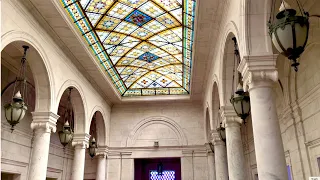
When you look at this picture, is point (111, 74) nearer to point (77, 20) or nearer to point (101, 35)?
point (101, 35)

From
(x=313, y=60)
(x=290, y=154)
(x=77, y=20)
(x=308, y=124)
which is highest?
(x=77, y=20)

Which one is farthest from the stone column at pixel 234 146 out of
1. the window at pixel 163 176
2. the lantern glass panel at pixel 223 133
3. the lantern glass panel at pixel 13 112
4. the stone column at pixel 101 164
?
the window at pixel 163 176

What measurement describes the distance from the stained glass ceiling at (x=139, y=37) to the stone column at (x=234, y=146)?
3033 mm

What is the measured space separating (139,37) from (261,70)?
21.0 ft

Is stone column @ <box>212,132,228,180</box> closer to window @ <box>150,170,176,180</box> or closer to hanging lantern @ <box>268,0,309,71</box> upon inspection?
window @ <box>150,170,176,180</box>

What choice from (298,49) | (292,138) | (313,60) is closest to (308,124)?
(292,138)

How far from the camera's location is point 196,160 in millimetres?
15422

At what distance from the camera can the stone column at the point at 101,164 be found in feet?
49.5

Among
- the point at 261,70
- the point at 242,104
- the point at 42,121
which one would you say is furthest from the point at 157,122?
the point at 261,70

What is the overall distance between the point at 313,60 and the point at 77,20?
6.40 meters

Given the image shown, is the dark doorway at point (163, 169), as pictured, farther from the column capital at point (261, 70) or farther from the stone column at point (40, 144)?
the column capital at point (261, 70)

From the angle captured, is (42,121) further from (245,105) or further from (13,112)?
(245,105)

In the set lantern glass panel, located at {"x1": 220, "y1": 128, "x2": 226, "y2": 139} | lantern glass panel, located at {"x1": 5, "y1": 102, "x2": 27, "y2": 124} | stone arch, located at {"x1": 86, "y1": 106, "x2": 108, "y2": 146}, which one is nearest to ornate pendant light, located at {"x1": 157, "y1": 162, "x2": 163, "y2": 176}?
stone arch, located at {"x1": 86, "y1": 106, "x2": 108, "y2": 146}

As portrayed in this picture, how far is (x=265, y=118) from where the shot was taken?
209 inches
